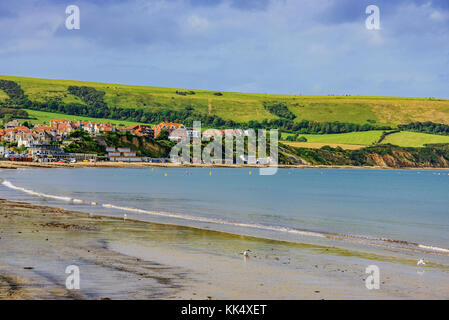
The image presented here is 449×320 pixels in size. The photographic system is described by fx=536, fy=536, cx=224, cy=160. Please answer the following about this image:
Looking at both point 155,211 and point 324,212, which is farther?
point 324,212

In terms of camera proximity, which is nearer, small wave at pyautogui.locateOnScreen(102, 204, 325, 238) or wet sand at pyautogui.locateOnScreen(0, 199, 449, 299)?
wet sand at pyautogui.locateOnScreen(0, 199, 449, 299)

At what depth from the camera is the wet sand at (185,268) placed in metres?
14.1

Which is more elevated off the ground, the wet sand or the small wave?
the wet sand

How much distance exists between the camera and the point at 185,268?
57.1 ft

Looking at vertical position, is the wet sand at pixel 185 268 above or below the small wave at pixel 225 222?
above

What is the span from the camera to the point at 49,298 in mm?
12711

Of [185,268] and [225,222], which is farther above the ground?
[185,268]

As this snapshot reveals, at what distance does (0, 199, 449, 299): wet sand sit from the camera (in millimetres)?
14102

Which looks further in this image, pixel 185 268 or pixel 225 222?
pixel 225 222

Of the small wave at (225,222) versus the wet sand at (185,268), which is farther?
the small wave at (225,222)
